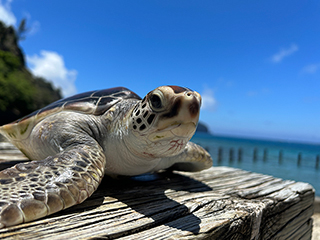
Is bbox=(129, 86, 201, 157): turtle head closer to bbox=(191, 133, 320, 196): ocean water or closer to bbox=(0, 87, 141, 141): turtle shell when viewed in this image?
bbox=(0, 87, 141, 141): turtle shell

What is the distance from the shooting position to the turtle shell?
5.51ft

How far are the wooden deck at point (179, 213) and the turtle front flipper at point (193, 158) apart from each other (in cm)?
19

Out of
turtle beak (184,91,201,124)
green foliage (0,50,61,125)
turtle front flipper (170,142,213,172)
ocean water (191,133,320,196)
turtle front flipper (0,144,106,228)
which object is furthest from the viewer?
green foliage (0,50,61,125)

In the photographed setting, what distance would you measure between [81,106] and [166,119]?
0.94 metres

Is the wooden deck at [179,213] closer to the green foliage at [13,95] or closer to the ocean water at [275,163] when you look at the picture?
the ocean water at [275,163]

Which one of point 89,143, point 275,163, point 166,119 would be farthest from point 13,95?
point 275,163

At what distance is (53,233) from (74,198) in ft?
0.56

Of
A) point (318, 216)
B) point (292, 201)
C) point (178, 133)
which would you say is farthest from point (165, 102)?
Answer: point (318, 216)

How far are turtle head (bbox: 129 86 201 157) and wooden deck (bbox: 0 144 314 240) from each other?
1.12 feet

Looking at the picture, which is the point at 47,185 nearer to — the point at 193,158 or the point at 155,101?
the point at 155,101

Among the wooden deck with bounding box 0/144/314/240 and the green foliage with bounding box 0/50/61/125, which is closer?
the wooden deck with bounding box 0/144/314/240

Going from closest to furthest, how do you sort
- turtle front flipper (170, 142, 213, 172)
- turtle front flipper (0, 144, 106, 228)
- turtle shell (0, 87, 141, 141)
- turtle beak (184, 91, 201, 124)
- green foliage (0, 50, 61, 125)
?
turtle front flipper (0, 144, 106, 228)
turtle beak (184, 91, 201, 124)
turtle shell (0, 87, 141, 141)
turtle front flipper (170, 142, 213, 172)
green foliage (0, 50, 61, 125)

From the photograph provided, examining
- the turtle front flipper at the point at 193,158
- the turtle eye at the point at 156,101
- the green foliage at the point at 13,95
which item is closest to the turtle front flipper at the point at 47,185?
the turtle eye at the point at 156,101

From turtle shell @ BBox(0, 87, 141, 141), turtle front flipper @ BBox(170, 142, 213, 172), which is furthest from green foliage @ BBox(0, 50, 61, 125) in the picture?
turtle front flipper @ BBox(170, 142, 213, 172)
